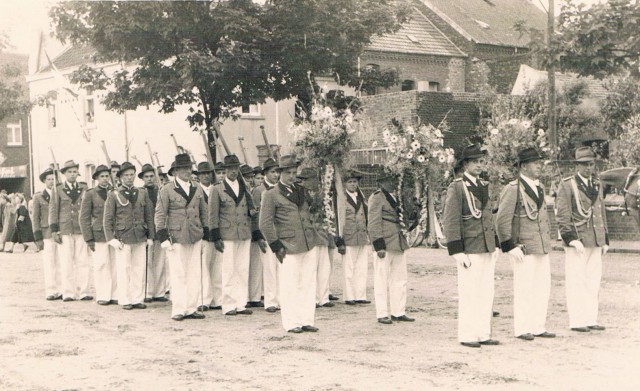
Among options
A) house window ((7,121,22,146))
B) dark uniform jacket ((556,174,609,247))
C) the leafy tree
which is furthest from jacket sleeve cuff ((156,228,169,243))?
house window ((7,121,22,146))

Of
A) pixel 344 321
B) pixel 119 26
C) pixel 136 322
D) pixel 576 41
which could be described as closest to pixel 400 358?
pixel 344 321

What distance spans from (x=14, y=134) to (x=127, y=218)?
3917 centimetres

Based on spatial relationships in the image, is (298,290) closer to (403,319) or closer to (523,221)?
(403,319)

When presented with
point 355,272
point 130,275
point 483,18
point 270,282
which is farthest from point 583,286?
point 483,18

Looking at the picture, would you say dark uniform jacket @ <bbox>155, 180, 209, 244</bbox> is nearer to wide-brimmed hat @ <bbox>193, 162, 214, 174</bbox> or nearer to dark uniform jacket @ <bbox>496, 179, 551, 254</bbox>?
wide-brimmed hat @ <bbox>193, 162, 214, 174</bbox>

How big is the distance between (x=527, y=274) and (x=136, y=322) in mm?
5155

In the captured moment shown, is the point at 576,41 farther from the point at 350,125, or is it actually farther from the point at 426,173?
the point at 426,173

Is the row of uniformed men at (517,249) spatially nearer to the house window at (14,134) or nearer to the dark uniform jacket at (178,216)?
the dark uniform jacket at (178,216)

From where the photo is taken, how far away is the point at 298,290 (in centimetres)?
1025

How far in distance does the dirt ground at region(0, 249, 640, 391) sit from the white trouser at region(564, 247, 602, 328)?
0.25 metres

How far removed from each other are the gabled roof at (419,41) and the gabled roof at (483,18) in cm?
67

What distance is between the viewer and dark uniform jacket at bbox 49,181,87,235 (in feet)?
45.7

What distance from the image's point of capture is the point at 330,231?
501 inches

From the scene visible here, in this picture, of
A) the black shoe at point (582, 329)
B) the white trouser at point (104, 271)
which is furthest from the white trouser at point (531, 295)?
the white trouser at point (104, 271)
